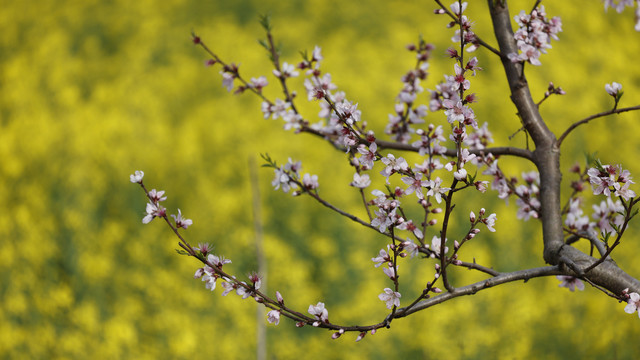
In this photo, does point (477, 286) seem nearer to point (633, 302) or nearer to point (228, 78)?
point (633, 302)

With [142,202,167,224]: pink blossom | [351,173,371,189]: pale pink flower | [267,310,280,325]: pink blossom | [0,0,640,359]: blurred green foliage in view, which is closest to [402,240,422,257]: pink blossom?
[351,173,371,189]: pale pink flower

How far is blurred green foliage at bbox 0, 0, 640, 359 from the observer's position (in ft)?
15.3

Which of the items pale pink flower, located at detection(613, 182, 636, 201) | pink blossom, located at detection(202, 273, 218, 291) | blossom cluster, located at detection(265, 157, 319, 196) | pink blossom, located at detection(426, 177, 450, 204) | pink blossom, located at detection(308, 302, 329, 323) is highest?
blossom cluster, located at detection(265, 157, 319, 196)

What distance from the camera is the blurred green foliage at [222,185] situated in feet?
15.3

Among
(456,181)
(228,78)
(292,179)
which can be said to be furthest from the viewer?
(228,78)

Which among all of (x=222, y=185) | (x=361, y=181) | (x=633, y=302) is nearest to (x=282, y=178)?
(x=361, y=181)

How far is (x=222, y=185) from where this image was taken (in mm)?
4953

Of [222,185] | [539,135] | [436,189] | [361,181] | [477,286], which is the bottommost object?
[477,286]

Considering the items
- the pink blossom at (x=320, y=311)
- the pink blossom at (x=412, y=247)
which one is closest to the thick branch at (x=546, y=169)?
the pink blossom at (x=412, y=247)

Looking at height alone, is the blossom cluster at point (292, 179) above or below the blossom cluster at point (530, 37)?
below

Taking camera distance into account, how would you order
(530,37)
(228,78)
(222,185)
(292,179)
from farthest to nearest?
(222,185)
(228,78)
(292,179)
(530,37)

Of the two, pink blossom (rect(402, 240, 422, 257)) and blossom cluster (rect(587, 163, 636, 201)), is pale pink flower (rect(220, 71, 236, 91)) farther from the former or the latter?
blossom cluster (rect(587, 163, 636, 201))

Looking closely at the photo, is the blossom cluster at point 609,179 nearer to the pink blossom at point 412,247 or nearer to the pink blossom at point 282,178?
the pink blossom at point 412,247

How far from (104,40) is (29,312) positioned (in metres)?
2.50
